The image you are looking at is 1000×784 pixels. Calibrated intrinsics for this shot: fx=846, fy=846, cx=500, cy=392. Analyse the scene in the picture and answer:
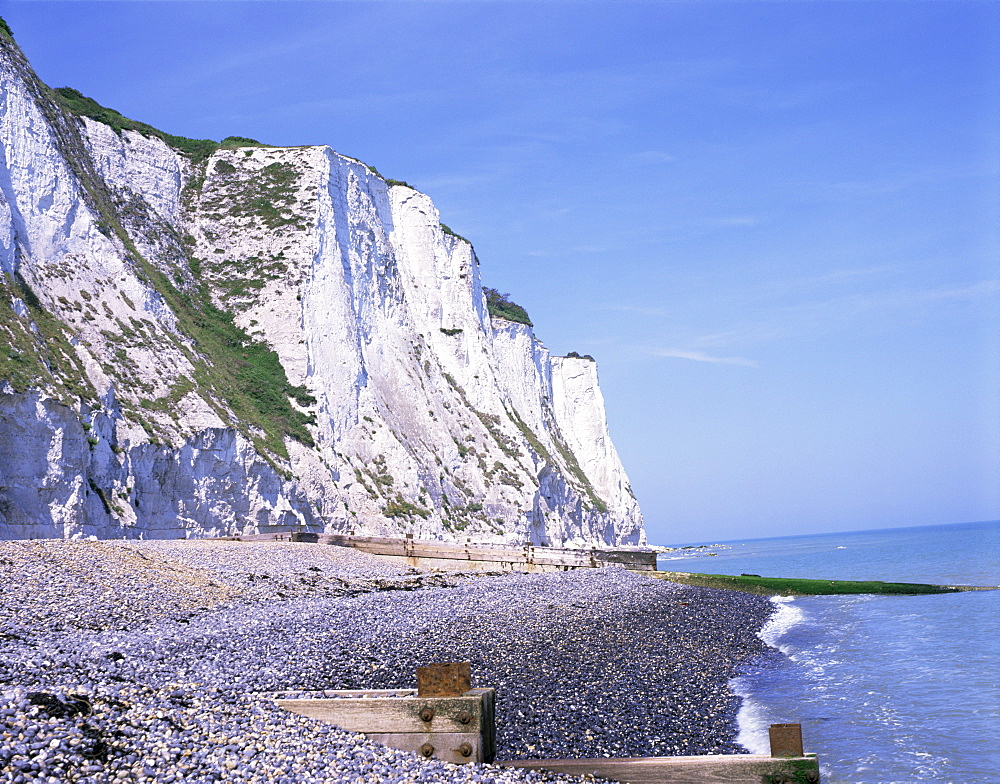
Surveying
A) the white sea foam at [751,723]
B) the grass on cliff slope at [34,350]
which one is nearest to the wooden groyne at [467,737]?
the white sea foam at [751,723]

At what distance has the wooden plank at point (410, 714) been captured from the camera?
620 centimetres

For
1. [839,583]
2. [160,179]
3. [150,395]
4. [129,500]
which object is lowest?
[839,583]

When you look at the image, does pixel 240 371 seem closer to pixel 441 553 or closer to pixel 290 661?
pixel 441 553

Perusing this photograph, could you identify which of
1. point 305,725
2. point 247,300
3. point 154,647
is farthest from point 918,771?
point 247,300

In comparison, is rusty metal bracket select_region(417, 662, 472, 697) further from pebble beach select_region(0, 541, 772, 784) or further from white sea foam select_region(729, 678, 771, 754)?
white sea foam select_region(729, 678, 771, 754)

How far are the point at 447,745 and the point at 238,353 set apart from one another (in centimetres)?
→ 3964

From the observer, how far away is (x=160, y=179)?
49.4 metres

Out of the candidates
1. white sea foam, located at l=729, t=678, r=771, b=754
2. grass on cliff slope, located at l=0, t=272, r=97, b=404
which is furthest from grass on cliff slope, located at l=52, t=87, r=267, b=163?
white sea foam, located at l=729, t=678, r=771, b=754

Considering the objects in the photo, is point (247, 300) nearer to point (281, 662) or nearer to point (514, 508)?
point (514, 508)

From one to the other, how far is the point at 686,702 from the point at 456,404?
4499 centimetres

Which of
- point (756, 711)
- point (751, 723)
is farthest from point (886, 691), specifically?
point (751, 723)

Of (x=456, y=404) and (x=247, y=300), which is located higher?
(x=247, y=300)

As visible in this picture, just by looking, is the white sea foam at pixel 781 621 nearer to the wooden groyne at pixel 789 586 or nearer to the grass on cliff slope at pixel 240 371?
the wooden groyne at pixel 789 586

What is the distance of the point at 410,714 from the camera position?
20.6ft
